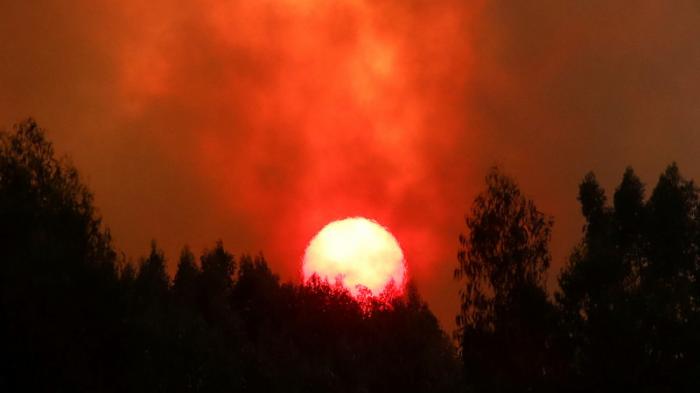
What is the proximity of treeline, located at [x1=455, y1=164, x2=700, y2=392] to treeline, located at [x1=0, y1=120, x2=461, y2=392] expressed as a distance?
454 centimetres

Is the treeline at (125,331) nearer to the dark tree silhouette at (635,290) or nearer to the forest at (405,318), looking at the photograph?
the forest at (405,318)

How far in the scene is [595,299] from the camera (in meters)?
62.4

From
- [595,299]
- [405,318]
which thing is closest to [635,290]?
[595,299]

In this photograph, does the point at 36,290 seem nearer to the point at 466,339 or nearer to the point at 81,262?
the point at 81,262

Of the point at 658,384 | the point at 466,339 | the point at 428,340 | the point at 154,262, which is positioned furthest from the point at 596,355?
the point at 154,262

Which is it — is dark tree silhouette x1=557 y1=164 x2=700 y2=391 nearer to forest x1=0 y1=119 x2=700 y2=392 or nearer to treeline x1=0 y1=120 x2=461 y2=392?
forest x1=0 y1=119 x2=700 y2=392

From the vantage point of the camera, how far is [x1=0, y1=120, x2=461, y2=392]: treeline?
131 ft

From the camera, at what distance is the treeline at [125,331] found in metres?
40.0

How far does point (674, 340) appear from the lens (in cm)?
5916

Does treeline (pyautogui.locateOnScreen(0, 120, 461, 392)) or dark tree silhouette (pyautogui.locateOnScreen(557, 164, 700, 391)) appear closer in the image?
treeline (pyautogui.locateOnScreen(0, 120, 461, 392))

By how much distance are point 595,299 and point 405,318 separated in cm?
1658

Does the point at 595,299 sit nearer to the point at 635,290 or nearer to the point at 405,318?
the point at 635,290

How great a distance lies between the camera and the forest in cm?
4125

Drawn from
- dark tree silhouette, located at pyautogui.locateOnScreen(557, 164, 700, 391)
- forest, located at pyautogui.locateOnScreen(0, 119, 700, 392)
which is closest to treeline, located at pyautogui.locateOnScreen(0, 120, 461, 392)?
forest, located at pyautogui.locateOnScreen(0, 119, 700, 392)
